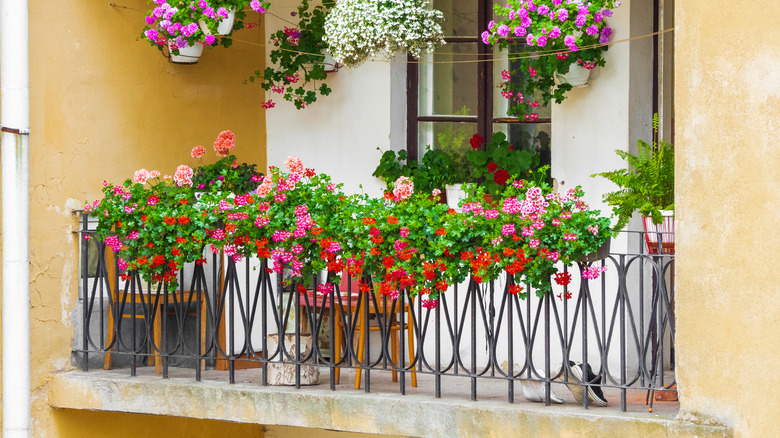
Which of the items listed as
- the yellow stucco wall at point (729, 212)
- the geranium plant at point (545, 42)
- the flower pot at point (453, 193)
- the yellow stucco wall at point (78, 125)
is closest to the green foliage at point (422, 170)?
the flower pot at point (453, 193)

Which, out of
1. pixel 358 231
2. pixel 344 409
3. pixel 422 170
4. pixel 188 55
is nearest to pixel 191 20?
pixel 188 55

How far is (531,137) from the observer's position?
7.36 meters

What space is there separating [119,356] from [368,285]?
6.76ft

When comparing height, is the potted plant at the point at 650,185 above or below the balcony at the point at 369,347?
above

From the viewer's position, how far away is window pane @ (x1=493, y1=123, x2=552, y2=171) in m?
7.30

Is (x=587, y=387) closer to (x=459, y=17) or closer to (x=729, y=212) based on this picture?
(x=729, y=212)

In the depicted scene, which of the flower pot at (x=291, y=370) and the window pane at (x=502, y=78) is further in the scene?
the window pane at (x=502, y=78)

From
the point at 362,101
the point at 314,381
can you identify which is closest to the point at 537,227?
A: the point at 314,381

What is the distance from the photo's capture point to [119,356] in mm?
6973

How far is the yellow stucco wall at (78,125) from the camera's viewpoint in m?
6.46

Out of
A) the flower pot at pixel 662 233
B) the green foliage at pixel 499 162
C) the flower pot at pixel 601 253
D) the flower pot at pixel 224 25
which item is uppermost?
the flower pot at pixel 224 25

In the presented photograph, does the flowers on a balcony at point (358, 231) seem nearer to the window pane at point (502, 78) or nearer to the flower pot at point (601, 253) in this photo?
the flower pot at point (601, 253)

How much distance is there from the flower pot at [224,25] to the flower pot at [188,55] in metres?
0.26

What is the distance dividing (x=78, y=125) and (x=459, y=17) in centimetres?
270
